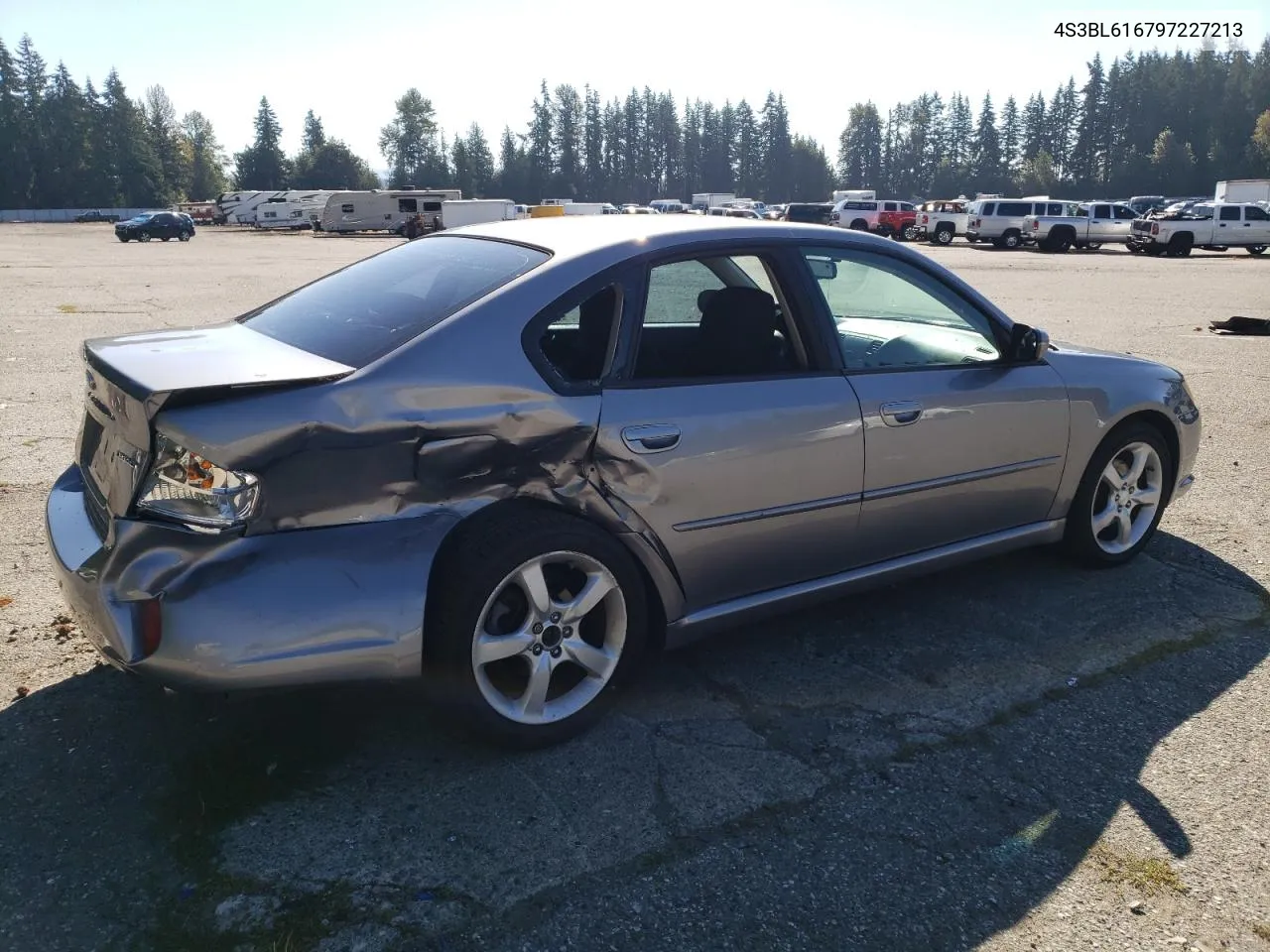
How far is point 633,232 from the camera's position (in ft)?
11.1

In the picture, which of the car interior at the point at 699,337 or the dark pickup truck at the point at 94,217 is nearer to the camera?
the car interior at the point at 699,337

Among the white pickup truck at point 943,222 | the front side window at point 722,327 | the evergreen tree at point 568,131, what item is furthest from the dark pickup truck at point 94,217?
the front side window at point 722,327

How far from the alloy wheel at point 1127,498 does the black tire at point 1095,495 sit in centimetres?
2

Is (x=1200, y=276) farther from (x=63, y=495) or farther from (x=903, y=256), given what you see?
(x=63, y=495)

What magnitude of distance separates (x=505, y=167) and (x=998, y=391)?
135 metres

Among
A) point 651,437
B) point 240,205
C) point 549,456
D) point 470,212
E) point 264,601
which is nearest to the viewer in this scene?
point 264,601

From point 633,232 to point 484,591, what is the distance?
139cm

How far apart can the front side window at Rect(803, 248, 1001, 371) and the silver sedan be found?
15 millimetres

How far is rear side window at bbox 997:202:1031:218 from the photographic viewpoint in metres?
38.2

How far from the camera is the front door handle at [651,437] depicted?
9.94 ft

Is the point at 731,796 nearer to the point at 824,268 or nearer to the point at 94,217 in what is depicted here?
the point at 824,268

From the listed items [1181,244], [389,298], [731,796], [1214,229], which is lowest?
[731,796]

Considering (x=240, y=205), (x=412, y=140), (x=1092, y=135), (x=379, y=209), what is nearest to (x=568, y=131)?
(x=412, y=140)

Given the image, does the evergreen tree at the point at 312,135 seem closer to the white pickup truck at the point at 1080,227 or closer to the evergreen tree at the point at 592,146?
the evergreen tree at the point at 592,146
